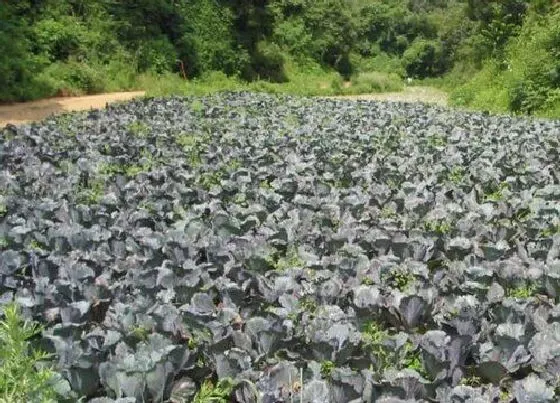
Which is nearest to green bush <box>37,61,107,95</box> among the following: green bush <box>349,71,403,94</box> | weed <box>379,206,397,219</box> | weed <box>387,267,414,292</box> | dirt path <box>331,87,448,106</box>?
dirt path <box>331,87,448,106</box>

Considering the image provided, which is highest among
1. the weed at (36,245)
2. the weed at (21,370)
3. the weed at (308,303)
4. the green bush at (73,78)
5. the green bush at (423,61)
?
→ the weed at (21,370)

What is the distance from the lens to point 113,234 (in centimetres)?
556

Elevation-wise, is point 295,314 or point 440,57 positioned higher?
point 295,314

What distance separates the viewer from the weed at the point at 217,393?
11.3 ft

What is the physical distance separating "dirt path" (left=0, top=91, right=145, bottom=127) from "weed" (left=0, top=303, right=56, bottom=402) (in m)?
15.4

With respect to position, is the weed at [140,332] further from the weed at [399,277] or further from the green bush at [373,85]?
the green bush at [373,85]

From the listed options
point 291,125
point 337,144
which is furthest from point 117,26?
point 337,144

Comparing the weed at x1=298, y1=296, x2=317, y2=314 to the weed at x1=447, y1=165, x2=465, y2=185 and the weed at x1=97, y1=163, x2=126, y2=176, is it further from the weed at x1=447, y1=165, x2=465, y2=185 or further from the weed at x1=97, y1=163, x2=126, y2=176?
the weed at x1=97, y1=163, x2=126, y2=176

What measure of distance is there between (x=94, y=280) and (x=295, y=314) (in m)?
1.35

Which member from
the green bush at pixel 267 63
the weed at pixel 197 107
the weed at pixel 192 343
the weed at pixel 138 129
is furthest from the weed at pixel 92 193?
the green bush at pixel 267 63

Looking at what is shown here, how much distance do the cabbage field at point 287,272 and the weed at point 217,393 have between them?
0.04 ft

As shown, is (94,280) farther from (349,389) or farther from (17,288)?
(349,389)

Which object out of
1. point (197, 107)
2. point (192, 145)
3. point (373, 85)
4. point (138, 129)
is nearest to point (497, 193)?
point (192, 145)

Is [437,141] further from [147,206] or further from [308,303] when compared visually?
[308,303]
